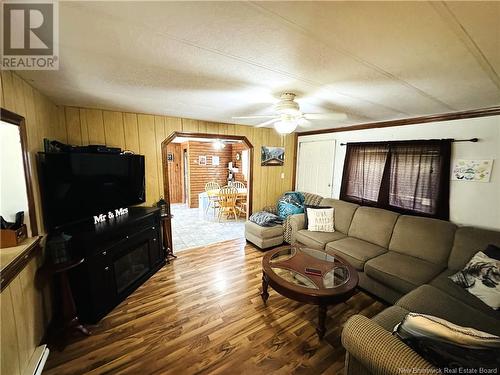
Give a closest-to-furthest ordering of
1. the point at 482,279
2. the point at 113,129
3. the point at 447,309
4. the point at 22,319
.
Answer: the point at 22,319 < the point at 447,309 < the point at 482,279 < the point at 113,129

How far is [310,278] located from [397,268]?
38.3 inches

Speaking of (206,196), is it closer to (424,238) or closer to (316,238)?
(316,238)

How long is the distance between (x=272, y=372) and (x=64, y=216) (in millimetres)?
2303

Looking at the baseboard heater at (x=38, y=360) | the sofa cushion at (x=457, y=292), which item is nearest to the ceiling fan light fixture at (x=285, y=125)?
the sofa cushion at (x=457, y=292)

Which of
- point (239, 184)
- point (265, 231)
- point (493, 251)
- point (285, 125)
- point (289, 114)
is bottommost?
point (265, 231)

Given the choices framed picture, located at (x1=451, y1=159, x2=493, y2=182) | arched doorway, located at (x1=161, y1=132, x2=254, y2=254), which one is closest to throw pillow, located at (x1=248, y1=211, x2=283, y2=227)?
arched doorway, located at (x1=161, y1=132, x2=254, y2=254)

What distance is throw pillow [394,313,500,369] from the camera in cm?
86

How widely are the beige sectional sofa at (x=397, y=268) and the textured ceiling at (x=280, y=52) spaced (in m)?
1.44

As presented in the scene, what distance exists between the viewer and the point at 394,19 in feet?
2.95

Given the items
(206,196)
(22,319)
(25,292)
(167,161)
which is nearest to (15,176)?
(25,292)

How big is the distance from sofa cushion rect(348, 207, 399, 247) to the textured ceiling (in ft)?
4.79

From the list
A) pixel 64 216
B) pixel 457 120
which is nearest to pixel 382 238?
pixel 457 120

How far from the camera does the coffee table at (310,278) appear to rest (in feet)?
5.76

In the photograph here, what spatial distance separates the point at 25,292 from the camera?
5.00ft
